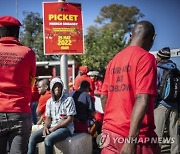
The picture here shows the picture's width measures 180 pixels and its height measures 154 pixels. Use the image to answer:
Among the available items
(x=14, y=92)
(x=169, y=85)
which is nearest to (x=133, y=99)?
(x=14, y=92)

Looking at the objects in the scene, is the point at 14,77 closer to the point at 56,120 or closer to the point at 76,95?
the point at 56,120

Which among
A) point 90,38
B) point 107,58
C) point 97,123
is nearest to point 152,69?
point 97,123

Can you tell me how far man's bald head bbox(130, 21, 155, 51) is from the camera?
2.84 metres

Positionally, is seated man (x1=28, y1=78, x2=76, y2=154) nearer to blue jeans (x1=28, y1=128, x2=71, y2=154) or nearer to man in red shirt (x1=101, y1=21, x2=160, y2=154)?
blue jeans (x1=28, y1=128, x2=71, y2=154)

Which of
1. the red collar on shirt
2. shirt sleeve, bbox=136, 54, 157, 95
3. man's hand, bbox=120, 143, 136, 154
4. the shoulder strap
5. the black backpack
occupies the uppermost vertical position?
the red collar on shirt

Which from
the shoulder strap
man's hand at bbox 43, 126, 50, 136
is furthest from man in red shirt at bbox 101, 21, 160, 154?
the shoulder strap

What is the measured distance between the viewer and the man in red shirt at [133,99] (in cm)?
252

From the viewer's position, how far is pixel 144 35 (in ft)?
9.31

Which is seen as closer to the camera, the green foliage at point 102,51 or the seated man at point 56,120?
the seated man at point 56,120

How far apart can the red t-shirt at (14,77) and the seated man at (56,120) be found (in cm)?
227

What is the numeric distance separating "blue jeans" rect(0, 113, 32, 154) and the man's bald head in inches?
48.0

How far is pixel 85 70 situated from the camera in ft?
29.3

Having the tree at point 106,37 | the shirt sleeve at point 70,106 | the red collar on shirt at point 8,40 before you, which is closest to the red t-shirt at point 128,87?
the red collar on shirt at point 8,40

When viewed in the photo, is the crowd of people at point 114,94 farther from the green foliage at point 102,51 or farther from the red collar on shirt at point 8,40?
the green foliage at point 102,51
